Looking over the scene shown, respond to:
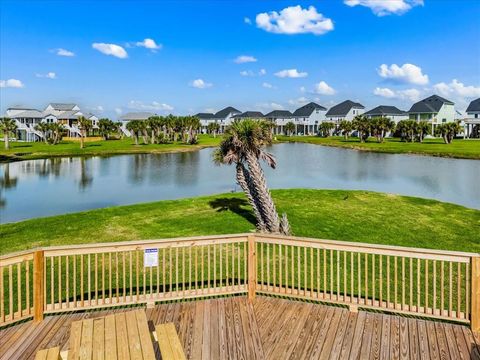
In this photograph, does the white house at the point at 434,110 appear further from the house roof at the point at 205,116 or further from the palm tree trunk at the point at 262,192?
the palm tree trunk at the point at 262,192

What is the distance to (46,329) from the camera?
6.37 metres

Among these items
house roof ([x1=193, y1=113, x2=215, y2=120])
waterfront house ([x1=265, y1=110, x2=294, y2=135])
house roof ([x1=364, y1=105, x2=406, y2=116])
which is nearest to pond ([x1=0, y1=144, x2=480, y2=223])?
house roof ([x1=364, y1=105, x2=406, y2=116])

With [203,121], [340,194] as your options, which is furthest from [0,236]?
[203,121]

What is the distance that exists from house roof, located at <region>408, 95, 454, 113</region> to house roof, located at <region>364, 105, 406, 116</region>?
581 cm

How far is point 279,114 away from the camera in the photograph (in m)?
135

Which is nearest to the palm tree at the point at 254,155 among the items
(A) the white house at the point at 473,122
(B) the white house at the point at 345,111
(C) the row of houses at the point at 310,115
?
(C) the row of houses at the point at 310,115

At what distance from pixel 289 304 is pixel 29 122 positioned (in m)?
102

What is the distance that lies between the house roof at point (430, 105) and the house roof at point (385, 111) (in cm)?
581

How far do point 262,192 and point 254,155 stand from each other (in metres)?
1.33

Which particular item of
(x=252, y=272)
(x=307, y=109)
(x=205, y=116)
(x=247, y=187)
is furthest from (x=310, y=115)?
(x=252, y=272)

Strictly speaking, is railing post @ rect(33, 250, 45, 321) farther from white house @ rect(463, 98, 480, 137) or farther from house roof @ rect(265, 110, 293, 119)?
house roof @ rect(265, 110, 293, 119)

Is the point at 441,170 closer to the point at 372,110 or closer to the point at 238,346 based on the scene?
the point at 238,346

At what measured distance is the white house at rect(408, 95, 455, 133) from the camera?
95625mm

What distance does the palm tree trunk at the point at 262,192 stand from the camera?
1308 cm
